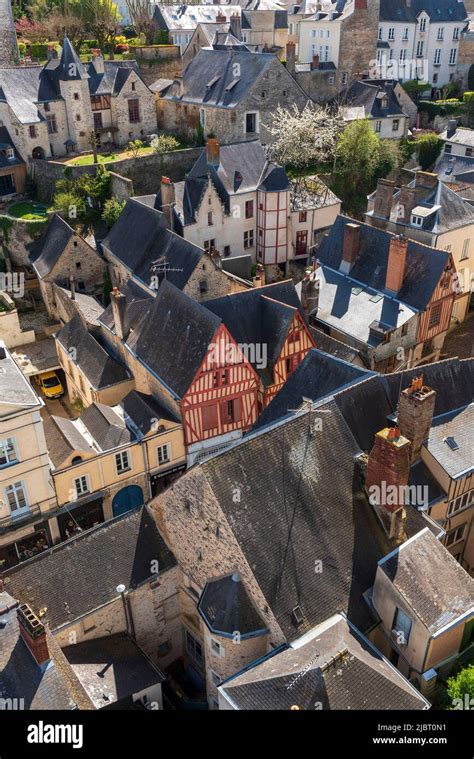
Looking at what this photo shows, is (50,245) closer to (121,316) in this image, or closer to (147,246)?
(147,246)

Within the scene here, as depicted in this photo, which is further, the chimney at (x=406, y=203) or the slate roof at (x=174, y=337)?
the chimney at (x=406, y=203)

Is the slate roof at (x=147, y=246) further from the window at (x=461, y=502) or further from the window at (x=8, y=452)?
the window at (x=461, y=502)

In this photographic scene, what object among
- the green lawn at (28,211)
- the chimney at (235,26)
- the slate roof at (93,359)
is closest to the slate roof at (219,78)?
the chimney at (235,26)

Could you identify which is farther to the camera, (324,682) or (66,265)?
(66,265)

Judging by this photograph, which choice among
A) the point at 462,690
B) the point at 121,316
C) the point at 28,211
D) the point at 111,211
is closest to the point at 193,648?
the point at 462,690

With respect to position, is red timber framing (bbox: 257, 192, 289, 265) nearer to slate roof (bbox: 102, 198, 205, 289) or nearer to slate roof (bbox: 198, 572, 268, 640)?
slate roof (bbox: 102, 198, 205, 289)

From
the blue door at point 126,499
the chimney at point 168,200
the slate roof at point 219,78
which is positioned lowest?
the blue door at point 126,499
